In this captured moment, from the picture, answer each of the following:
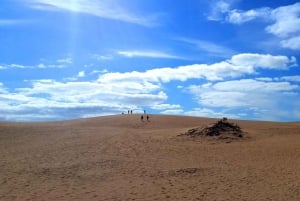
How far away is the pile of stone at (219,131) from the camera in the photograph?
33.2m

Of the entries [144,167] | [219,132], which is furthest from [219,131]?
[144,167]

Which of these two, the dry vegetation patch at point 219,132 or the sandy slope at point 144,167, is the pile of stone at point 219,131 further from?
the sandy slope at point 144,167

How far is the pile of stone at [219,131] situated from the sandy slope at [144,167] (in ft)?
3.41

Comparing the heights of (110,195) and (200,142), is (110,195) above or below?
below

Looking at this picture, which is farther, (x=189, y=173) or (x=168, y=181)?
(x=189, y=173)

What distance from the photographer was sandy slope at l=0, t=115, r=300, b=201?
61.3 feet

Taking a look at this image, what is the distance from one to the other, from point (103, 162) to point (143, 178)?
165 inches

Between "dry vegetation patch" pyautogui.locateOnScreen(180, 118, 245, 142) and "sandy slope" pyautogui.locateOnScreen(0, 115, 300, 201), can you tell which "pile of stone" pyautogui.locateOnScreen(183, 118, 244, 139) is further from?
"sandy slope" pyautogui.locateOnScreen(0, 115, 300, 201)

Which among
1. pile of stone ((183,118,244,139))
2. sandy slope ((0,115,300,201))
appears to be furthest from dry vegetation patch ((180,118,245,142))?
sandy slope ((0,115,300,201))

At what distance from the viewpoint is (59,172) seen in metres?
22.6

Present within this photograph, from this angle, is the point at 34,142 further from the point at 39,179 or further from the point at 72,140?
the point at 39,179

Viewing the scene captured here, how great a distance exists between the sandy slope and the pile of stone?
1038 millimetres

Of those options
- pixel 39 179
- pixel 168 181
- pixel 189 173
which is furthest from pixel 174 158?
pixel 39 179

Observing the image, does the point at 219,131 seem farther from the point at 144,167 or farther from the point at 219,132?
the point at 144,167
